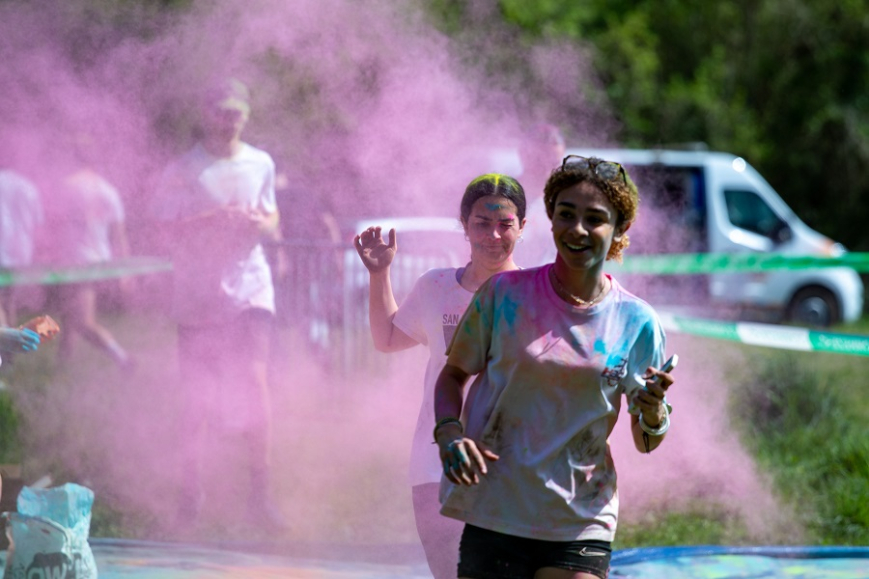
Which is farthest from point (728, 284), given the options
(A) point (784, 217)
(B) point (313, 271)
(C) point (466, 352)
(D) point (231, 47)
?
(C) point (466, 352)

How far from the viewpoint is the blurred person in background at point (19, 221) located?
8.07 meters

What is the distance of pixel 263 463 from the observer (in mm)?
5176

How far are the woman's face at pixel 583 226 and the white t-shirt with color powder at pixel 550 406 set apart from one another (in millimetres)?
102

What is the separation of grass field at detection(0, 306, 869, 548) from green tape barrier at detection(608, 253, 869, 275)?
539 mm

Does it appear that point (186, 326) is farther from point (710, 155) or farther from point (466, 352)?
point (710, 155)

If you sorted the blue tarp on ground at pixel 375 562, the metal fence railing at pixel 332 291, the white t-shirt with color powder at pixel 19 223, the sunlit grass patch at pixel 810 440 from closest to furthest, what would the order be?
the blue tarp on ground at pixel 375 562 < the sunlit grass patch at pixel 810 440 < the metal fence railing at pixel 332 291 < the white t-shirt with color powder at pixel 19 223

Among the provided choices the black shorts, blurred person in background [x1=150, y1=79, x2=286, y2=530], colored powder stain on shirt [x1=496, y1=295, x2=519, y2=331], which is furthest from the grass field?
colored powder stain on shirt [x1=496, y1=295, x2=519, y2=331]

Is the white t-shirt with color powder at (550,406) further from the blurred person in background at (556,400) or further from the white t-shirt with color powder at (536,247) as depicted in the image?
the white t-shirt with color powder at (536,247)

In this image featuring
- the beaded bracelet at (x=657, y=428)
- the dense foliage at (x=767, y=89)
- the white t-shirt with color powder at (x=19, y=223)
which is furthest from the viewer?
the dense foliage at (x=767, y=89)

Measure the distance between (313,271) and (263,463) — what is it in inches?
81.1

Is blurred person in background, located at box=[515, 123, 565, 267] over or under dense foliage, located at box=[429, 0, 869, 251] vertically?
under

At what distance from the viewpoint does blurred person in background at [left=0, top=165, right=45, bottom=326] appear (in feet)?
26.5

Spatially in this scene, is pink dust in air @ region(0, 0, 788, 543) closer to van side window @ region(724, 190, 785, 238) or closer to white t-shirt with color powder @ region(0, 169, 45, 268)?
white t-shirt with color powder @ region(0, 169, 45, 268)

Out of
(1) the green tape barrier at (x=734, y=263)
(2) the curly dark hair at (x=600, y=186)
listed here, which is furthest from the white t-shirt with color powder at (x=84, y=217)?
(2) the curly dark hair at (x=600, y=186)
